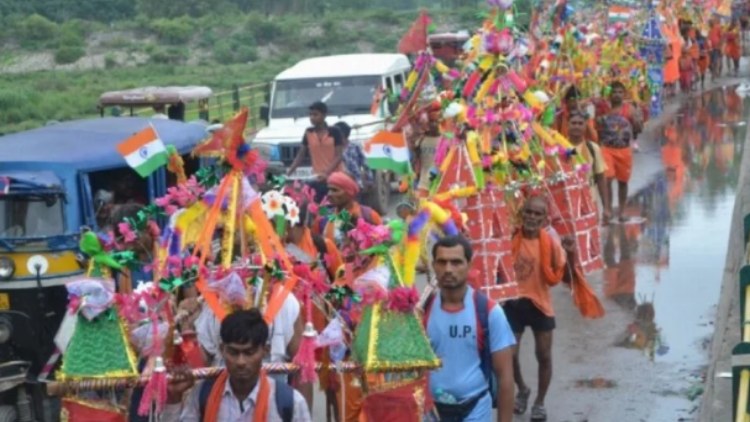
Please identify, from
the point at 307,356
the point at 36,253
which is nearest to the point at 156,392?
the point at 307,356

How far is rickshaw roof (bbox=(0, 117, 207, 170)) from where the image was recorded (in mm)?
10170

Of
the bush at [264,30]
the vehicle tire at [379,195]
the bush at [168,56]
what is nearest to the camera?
the vehicle tire at [379,195]

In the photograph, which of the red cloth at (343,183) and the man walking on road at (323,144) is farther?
the man walking on road at (323,144)

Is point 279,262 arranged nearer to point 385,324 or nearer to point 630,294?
point 385,324

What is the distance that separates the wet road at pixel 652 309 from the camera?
32.9ft

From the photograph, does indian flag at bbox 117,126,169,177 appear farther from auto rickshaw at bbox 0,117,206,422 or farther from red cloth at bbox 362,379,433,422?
auto rickshaw at bbox 0,117,206,422

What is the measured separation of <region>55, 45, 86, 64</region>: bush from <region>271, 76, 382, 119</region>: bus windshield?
99.8 ft

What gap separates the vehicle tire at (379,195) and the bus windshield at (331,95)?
1037 mm

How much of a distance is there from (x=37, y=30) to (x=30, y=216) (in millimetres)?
41265

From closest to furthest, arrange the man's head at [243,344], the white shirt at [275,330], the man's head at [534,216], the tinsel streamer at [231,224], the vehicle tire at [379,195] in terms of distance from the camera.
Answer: the man's head at [243,344]
the white shirt at [275,330]
the tinsel streamer at [231,224]
the man's head at [534,216]
the vehicle tire at [379,195]

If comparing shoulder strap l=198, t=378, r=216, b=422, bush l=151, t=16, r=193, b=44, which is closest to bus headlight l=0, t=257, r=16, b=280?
shoulder strap l=198, t=378, r=216, b=422

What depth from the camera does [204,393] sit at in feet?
18.3

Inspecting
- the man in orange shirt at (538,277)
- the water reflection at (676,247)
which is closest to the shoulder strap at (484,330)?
the man in orange shirt at (538,277)

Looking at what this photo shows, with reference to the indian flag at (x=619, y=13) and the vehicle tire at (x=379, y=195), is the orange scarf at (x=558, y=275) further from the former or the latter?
the indian flag at (x=619, y=13)
